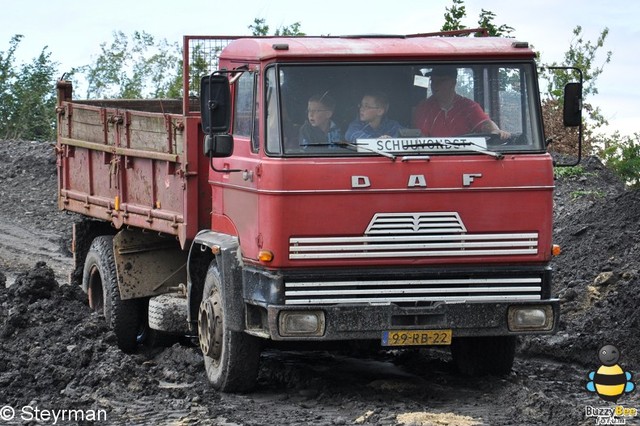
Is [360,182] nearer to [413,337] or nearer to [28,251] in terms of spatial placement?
[413,337]

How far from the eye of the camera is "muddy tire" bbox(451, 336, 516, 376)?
1033 centimetres

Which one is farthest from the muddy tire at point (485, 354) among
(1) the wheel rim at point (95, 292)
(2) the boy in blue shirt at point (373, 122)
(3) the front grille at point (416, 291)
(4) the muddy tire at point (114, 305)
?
(1) the wheel rim at point (95, 292)

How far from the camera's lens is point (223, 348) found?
32.5 feet

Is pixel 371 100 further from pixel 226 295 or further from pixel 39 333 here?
pixel 39 333

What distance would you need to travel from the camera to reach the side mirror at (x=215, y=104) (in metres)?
9.30

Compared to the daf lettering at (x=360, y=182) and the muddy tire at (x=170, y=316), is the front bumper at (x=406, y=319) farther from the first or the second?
the muddy tire at (x=170, y=316)

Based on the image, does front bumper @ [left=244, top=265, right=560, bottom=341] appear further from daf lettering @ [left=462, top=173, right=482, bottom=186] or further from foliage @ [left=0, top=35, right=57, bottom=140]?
foliage @ [left=0, top=35, right=57, bottom=140]

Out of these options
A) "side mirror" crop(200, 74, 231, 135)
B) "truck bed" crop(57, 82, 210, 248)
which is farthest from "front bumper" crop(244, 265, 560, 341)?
"truck bed" crop(57, 82, 210, 248)

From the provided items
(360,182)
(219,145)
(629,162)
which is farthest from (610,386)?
(629,162)

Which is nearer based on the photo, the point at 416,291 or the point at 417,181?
the point at 417,181

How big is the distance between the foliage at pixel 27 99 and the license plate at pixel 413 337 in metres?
20.4

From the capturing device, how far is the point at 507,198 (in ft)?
30.3

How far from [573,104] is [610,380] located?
6.84ft

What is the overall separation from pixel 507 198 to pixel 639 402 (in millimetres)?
1736
